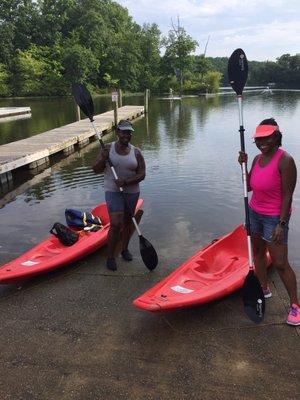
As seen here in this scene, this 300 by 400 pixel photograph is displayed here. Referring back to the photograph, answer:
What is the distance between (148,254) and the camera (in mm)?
5727

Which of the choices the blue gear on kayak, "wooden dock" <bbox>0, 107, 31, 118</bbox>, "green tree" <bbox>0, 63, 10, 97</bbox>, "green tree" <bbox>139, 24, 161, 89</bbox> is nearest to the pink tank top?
the blue gear on kayak

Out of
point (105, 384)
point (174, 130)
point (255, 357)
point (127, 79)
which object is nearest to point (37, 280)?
point (105, 384)

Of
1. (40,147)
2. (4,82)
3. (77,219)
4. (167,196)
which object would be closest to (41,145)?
(40,147)

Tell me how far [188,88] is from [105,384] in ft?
206

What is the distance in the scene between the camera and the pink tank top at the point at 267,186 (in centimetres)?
381

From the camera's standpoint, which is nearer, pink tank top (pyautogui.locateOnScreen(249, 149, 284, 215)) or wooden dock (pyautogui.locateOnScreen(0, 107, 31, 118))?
pink tank top (pyautogui.locateOnScreen(249, 149, 284, 215))

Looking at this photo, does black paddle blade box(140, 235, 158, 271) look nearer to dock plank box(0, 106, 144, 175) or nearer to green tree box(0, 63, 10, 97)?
dock plank box(0, 106, 144, 175)

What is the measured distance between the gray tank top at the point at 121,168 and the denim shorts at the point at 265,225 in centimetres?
188

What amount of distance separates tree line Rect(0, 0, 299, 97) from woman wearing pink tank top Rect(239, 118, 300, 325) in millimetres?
57604

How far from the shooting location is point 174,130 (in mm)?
23250

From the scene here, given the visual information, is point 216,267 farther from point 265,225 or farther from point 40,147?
point 40,147

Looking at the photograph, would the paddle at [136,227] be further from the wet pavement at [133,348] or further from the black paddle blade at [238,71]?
the black paddle blade at [238,71]

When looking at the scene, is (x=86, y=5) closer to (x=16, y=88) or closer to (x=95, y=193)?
(x=16, y=88)

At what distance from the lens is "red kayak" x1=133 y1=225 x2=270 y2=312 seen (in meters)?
4.16
